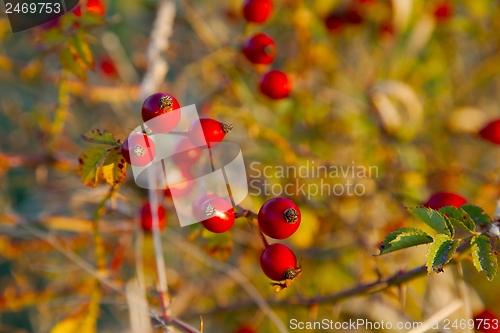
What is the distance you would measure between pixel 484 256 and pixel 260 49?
3.33 feet

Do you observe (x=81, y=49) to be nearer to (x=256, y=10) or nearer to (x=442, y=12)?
(x=256, y=10)

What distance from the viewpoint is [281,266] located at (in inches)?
41.0

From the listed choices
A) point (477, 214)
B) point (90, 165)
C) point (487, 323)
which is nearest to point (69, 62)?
point (90, 165)

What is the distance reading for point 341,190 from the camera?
232 centimetres

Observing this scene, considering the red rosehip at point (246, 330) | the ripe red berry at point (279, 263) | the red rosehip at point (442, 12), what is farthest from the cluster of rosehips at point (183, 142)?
the red rosehip at point (442, 12)

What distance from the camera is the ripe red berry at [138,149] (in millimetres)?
964

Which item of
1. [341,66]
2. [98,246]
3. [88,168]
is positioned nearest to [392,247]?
[88,168]

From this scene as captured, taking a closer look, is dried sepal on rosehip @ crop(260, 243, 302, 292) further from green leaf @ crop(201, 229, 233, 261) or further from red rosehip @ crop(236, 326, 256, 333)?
red rosehip @ crop(236, 326, 256, 333)

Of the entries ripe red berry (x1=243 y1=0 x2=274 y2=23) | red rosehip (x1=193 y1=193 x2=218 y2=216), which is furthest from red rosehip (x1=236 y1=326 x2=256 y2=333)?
ripe red berry (x1=243 y1=0 x2=274 y2=23)

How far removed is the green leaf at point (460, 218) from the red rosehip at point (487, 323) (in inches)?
27.6

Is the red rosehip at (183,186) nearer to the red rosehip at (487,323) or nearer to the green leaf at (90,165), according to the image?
the green leaf at (90,165)

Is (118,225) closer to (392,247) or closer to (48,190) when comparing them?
(48,190)

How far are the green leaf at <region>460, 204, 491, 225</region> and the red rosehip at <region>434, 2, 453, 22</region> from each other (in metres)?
1.96

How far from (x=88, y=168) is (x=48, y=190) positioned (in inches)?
59.1
